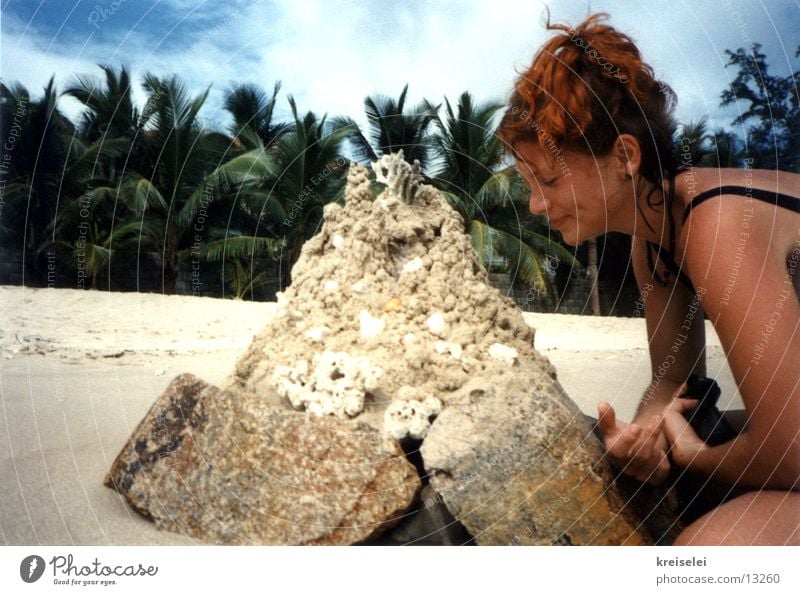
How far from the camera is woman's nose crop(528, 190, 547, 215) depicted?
220 centimetres

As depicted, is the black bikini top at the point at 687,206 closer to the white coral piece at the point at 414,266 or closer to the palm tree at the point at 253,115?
the white coral piece at the point at 414,266

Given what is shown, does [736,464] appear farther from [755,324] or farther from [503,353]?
[503,353]

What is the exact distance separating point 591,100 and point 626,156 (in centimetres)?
20

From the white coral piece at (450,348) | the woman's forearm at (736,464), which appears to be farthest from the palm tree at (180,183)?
the woman's forearm at (736,464)

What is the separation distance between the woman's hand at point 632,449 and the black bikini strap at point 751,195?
57 centimetres

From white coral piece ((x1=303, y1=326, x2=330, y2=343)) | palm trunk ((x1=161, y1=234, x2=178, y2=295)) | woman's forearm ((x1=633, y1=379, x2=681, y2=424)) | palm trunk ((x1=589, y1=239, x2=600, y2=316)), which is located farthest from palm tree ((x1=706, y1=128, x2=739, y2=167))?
palm trunk ((x1=161, y1=234, x2=178, y2=295))

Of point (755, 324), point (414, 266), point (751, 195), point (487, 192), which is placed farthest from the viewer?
point (487, 192)

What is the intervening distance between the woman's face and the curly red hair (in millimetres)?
39

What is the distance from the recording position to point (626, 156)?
2055mm

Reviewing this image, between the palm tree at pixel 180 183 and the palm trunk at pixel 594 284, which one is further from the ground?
the palm tree at pixel 180 183

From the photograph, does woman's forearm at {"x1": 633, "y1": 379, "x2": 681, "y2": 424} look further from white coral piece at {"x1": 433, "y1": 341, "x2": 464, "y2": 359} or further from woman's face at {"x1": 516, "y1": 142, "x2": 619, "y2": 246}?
white coral piece at {"x1": 433, "y1": 341, "x2": 464, "y2": 359}

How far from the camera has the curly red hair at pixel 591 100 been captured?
1989 mm

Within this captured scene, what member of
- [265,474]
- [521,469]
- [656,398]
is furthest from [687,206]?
[265,474]

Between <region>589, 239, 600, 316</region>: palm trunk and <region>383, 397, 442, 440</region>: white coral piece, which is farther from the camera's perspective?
<region>589, 239, 600, 316</region>: palm trunk
